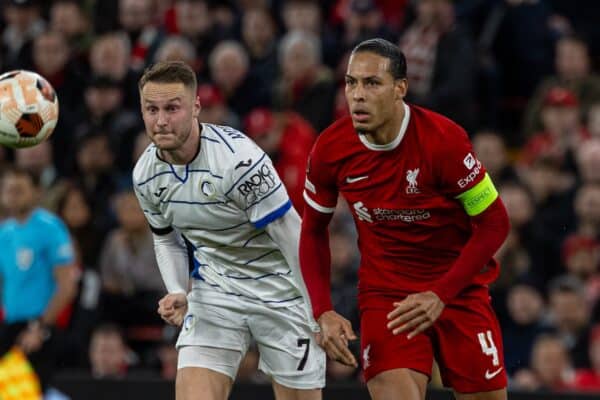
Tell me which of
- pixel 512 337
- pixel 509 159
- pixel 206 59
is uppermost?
pixel 206 59

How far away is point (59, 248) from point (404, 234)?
465cm

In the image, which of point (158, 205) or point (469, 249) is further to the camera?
point (158, 205)

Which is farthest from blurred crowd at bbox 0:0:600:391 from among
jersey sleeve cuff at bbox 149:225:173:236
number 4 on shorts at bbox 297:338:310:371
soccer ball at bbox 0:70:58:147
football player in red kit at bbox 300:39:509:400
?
soccer ball at bbox 0:70:58:147

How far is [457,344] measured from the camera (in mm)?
6531

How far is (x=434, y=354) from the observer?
662cm

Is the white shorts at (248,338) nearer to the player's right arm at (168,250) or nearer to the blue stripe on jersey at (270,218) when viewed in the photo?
the player's right arm at (168,250)

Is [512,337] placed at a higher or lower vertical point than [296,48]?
lower

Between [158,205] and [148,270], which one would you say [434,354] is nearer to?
[158,205]

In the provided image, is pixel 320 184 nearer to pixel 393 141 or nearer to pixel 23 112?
pixel 393 141

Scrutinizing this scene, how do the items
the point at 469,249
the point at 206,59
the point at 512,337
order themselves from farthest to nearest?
the point at 206,59, the point at 512,337, the point at 469,249

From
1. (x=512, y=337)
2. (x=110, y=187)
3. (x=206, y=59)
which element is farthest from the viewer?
(x=206, y=59)

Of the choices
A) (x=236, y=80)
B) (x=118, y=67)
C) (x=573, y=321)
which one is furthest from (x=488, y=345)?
(x=118, y=67)

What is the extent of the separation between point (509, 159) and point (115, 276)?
361 cm

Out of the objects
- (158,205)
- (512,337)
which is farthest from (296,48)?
(158,205)
